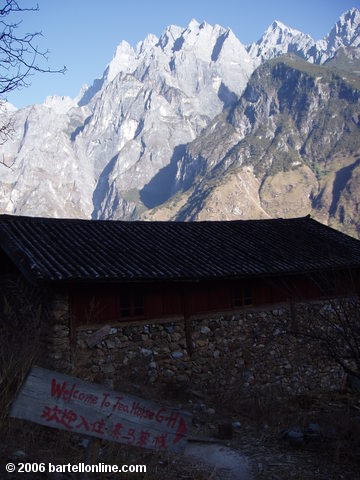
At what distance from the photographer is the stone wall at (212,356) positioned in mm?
11562

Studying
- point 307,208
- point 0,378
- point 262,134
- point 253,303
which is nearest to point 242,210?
point 307,208

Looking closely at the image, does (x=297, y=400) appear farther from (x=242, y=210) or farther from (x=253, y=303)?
(x=242, y=210)

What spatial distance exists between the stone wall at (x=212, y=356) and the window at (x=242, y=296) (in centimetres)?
34

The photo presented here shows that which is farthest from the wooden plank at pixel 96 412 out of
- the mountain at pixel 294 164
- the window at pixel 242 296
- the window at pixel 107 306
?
the mountain at pixel 294 164

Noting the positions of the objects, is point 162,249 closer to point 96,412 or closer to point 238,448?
point 238,448

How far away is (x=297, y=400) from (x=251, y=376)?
1.64m

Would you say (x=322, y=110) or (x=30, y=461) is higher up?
(x=322, y=110)

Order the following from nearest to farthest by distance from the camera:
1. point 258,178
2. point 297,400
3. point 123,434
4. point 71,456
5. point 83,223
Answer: point 123,434
point 71,456
point 297,400
point 83,223
point 258,178

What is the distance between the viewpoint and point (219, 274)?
1315 cm

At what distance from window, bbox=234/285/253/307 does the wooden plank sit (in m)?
9.85

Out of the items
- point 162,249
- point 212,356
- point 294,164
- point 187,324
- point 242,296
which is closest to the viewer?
point 187,324

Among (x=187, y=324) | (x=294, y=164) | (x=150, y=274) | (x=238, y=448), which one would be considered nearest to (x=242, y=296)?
(x=187, y=324)

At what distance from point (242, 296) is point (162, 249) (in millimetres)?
2841

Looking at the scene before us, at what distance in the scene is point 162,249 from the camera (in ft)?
47.1
